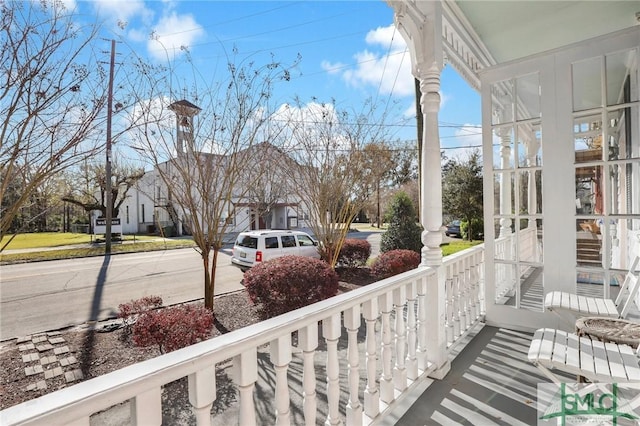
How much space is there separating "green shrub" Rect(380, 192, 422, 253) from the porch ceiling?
4.34 metres

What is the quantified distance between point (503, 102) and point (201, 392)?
11.9 ft

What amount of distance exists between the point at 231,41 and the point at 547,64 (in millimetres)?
3484

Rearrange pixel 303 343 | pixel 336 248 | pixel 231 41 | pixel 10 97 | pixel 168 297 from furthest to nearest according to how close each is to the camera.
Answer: pixel 336 248, pixel 168 297, pixel 231 41, pixel 10 97, pixel 303 343

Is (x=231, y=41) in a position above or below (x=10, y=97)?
above

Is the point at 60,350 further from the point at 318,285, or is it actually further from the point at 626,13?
the point at 626,13

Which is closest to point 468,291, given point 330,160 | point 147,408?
point 147,408

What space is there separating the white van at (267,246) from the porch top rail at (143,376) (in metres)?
6.19

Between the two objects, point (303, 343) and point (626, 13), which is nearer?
point (303, 343)

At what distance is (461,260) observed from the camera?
114 inches

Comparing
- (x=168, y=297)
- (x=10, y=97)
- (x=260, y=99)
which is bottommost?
(x=168, y=297)

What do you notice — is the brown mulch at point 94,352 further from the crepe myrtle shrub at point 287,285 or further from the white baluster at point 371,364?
the white baluster at point 371,364

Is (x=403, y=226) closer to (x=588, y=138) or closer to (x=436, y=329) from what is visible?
(x=588, y=138)

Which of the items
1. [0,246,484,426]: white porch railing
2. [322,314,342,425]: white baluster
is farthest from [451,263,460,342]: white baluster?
[322,314,342,425]: white baluster

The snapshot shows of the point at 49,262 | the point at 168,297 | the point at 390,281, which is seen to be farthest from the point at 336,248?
the point at 49,262
